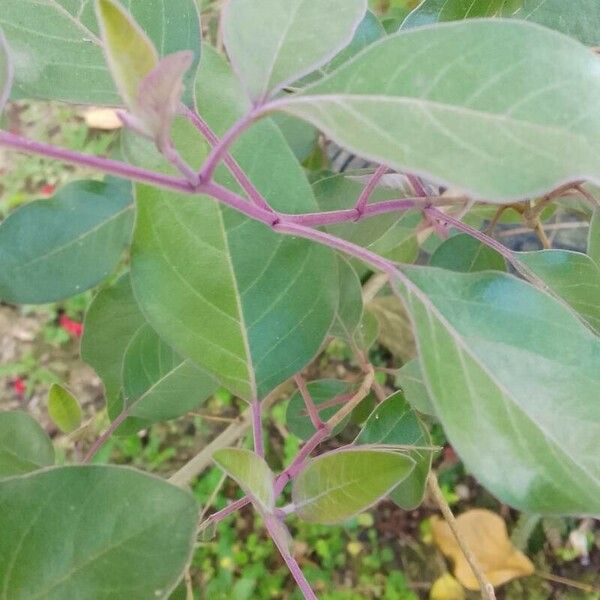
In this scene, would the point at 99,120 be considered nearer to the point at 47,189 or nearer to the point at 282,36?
the point at 47,189

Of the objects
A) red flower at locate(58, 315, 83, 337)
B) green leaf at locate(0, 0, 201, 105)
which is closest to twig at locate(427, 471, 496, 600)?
green leaf at locate(0, 0, 201, 105)

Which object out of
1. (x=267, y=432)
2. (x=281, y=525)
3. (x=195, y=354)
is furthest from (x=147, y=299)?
(x=267, y=432)

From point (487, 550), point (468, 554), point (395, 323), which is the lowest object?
point (487, 550)

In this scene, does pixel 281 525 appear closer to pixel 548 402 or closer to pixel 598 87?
pixel 548 402

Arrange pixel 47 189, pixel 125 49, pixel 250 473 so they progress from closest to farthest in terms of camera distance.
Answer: pixel 125 49 → pixel 250 473 → pixel 47 189

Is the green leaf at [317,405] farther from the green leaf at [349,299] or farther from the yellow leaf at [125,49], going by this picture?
the yellow leaf at [125,49]

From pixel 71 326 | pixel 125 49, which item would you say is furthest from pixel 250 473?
pixel 71 326

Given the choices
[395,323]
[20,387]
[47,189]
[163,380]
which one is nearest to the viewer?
[163,380]

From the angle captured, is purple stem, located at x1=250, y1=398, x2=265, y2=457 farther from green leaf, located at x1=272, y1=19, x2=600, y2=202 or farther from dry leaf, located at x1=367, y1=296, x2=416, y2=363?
dry leaf, located at x1=367, y1=296, x2=416, y2=363
